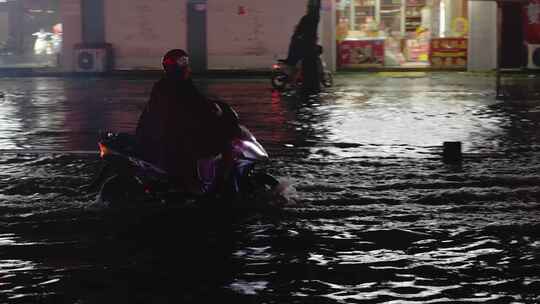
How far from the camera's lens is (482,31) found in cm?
3425

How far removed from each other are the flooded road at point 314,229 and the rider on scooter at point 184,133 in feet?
1.49

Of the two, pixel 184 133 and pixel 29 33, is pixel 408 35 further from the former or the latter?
pixel 184 133

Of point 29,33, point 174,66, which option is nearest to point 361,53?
point 29,33

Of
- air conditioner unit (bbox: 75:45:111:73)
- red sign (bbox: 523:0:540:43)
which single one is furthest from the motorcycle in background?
air conditioner unit (bbox: 75:45:111:73)

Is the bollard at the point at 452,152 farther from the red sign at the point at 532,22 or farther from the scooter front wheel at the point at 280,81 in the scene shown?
the red sign at the point at 532,22

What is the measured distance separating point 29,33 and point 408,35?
17.9m

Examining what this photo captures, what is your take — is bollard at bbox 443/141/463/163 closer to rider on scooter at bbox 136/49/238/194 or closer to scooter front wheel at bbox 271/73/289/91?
rider on scooter at bbox 136/49/238/194

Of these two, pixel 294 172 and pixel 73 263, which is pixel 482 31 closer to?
pixel 294 172

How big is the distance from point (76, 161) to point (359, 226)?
17.6ft

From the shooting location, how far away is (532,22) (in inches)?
1297

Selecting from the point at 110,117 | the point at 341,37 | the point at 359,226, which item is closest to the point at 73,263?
the point at 359,226

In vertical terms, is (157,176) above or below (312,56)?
below

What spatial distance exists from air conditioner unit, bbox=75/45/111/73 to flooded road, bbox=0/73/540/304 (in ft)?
65.7

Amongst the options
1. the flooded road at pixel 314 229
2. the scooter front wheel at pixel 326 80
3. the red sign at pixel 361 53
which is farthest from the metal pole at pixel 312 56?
the red sign at pixel 361 53
